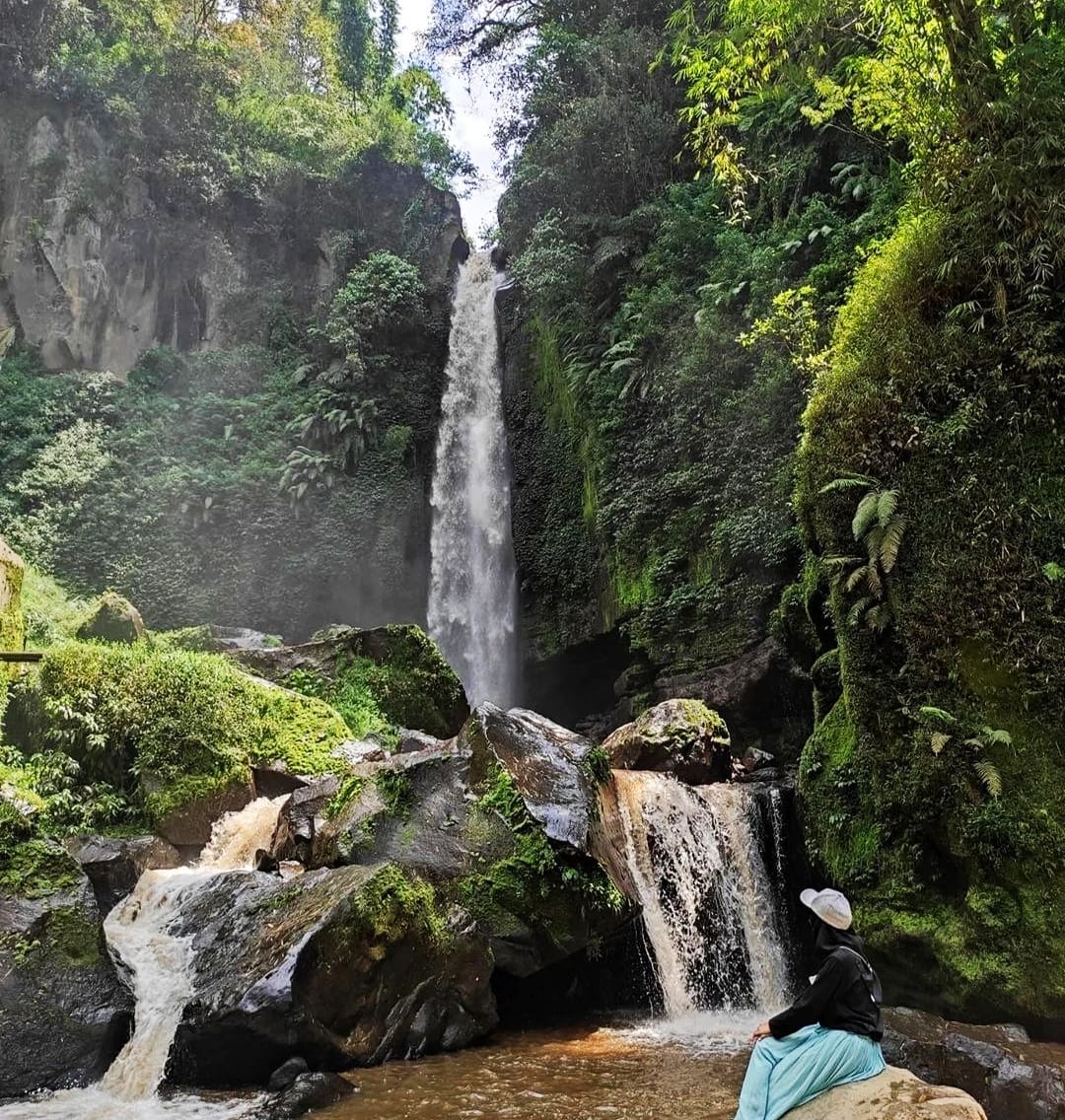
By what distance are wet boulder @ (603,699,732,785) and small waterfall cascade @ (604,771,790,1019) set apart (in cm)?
90

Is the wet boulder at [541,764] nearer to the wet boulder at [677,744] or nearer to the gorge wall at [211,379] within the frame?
the wet boulder at [677,744]

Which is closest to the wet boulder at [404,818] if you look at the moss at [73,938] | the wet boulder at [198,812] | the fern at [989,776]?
the wet boulder at [198,812]

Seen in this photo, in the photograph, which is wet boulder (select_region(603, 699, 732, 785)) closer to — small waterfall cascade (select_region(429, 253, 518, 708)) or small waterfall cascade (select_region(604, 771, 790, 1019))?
small waterfall cascade (select_region(604, 771, 790, 1019))

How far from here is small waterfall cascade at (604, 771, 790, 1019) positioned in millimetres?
7805

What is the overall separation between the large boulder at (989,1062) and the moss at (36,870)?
6194mm

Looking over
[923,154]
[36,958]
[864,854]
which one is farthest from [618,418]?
[36,958]

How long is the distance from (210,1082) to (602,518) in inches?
463

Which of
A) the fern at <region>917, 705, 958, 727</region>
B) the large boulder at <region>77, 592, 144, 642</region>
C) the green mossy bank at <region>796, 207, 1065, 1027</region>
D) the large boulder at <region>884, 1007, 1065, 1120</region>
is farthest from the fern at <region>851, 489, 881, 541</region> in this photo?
the large boulder at <region>77, 592, 144, 642</region>

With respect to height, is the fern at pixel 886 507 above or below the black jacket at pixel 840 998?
above

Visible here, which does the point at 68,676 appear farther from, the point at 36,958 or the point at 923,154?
the point at 923,154

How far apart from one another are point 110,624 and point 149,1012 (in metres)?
8.72

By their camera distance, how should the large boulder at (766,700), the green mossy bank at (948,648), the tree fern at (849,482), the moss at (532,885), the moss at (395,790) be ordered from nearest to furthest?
1. the green mossy bank at (948,648)
2. the moss at (532,885)
3. the moss at (395,790)
4. the tree fern at (849,482)
5. the large boulder at (766,700)

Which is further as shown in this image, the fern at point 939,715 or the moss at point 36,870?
the fern at point 939,715

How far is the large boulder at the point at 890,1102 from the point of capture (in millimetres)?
3316
